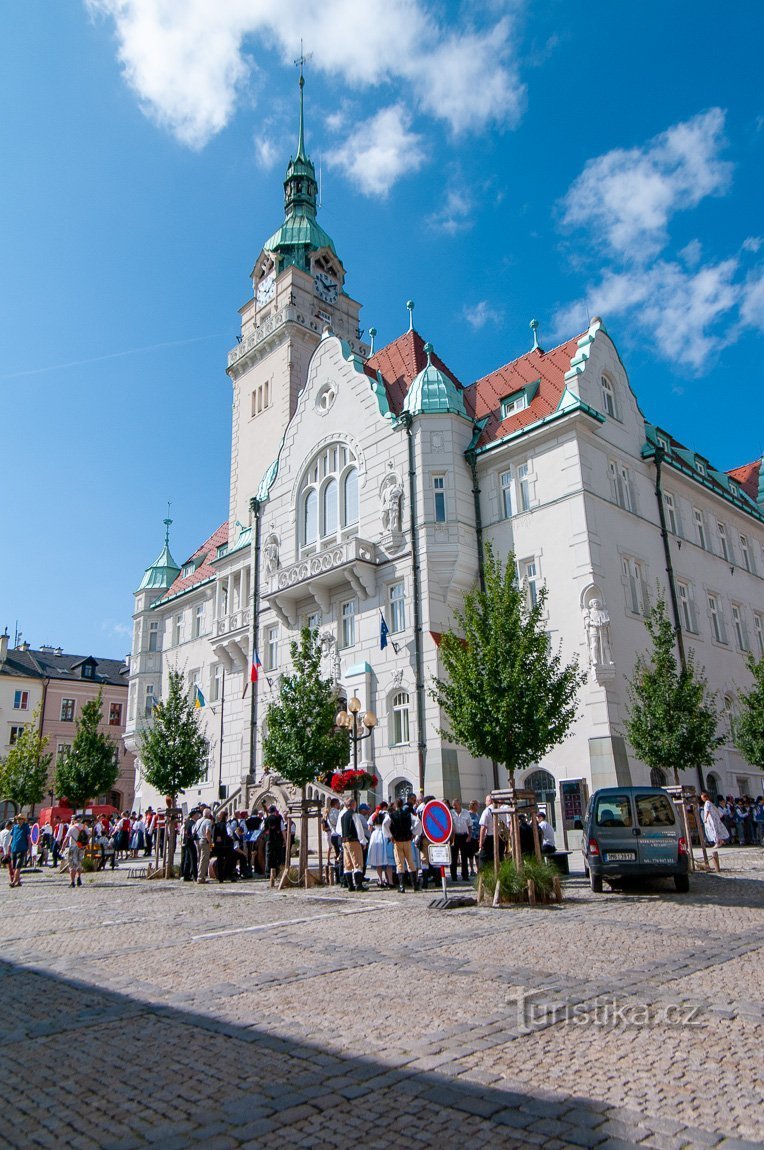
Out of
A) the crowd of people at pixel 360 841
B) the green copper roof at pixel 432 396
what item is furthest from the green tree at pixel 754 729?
the green copper roof at pixel 432 396

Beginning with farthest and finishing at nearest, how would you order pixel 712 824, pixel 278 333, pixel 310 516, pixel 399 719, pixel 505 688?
pixel 278 333 → pixel 310 516 → pixel 399 719 → pixel 712 824 → pixel 505 688

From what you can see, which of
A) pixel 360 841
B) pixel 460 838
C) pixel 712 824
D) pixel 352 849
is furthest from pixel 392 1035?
pixel 712 824

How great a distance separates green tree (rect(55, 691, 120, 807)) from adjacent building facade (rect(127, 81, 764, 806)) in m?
4.81

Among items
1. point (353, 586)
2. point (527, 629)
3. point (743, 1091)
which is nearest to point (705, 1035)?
point (743, 1091)

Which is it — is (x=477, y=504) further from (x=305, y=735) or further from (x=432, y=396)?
(x=305, y=735)

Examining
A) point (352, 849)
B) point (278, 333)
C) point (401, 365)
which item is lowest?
point (352, 849)

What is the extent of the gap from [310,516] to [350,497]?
9.22 feet

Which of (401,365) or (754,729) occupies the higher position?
(401,365)

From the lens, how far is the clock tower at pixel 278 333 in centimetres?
4431

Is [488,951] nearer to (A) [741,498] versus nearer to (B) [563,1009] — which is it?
(B) [563,1009]

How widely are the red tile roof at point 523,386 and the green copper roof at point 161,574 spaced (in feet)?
84.0

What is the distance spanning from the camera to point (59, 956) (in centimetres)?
1051

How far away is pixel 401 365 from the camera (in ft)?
125

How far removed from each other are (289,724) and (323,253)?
33526 millimetres
